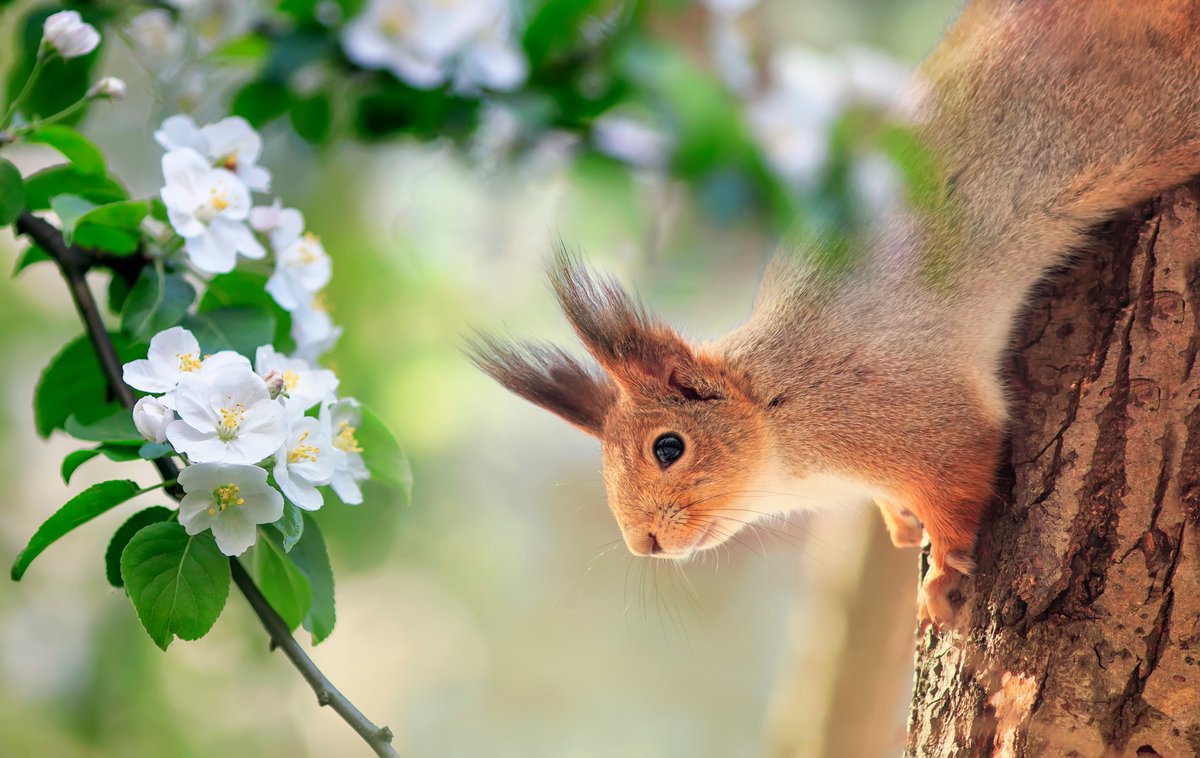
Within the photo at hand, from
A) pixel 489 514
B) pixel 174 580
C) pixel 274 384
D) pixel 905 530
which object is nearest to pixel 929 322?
pixel 905 530

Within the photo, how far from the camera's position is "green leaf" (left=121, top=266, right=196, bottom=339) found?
3.34 ft

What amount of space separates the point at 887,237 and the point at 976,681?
1.66 feet

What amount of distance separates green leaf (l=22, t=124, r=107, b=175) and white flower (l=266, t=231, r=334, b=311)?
0.19 m

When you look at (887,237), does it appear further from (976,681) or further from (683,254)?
(976,681)

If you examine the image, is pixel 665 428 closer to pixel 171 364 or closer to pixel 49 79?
→ pixel 171 364

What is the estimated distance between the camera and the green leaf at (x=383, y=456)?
1053mm

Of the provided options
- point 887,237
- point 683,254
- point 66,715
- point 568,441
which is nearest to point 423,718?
point 568,441

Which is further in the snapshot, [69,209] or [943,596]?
[943,596]

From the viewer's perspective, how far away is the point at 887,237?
Answer: 4.23ft

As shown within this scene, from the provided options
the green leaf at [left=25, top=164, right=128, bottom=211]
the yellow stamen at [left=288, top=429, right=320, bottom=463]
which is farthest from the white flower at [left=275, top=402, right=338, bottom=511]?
the green leaf at [left=25, top=164, right=128, bottom=211]

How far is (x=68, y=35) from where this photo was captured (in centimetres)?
104

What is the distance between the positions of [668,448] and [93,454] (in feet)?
2.44

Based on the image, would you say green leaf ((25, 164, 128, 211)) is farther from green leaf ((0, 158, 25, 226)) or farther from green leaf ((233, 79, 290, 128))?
green leaf ((233, 79, 290, 128))

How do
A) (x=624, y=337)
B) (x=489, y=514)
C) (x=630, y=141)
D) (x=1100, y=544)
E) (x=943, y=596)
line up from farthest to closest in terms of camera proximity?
(x=489, y=514) → (x=630, y=141) → (x=624, y=337) → (x=943, y=596) → (x=1100, y=544)
